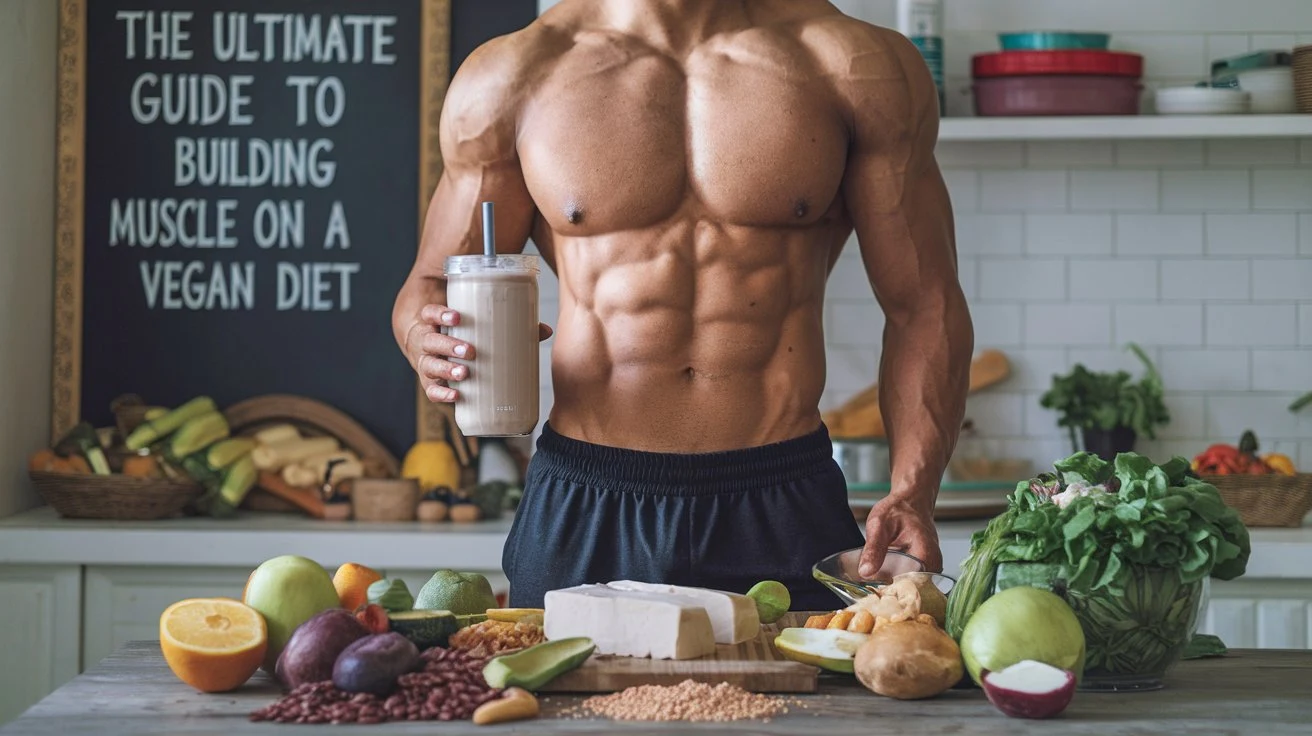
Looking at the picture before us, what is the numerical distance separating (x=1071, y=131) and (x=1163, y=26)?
49 centimetres

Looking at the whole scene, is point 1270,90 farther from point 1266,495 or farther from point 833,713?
point 833,713

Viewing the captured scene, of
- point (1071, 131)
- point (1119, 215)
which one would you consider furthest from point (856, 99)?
point (1119, 215)

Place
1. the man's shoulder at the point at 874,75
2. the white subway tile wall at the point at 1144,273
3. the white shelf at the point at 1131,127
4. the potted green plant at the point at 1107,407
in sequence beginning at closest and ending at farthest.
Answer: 1. the man's shoulder at the point at 874,75
2. the white shelf at the point at 1131,127
3. the potted green plant at the point at 1107,407
4. the white subway tile wall at the point at 1144,273

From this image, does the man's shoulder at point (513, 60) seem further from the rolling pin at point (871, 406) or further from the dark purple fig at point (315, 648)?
the rolling pin at point (871, 406)

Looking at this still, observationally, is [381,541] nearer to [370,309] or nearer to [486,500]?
[486,500]

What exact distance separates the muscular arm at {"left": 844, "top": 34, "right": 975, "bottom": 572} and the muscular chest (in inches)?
2.3

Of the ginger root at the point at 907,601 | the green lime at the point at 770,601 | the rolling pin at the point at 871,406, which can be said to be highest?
the rolling pin at the point at 871,406

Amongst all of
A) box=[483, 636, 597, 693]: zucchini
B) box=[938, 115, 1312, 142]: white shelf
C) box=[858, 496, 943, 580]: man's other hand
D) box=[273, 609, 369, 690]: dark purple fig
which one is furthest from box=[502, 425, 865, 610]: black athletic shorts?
box=[938, 115, 1312, 142]: white shelf

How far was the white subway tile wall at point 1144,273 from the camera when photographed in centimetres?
393

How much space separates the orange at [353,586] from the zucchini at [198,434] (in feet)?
7.18

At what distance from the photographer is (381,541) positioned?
340cm

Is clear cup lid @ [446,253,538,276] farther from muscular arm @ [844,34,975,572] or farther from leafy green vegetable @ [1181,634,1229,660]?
leafy green vegetable @ [1181,634,1229,660]

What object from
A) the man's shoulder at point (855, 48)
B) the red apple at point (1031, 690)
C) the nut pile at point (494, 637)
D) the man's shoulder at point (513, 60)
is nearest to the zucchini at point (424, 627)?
the nut pile at point (494, 637)

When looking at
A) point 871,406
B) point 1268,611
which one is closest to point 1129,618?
point 1268,611
